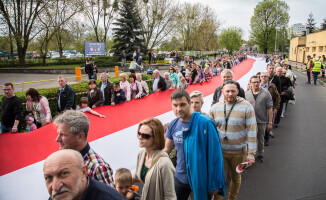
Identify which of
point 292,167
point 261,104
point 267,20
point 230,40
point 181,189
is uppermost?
point 267,20

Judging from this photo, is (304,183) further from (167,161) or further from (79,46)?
(79,46)

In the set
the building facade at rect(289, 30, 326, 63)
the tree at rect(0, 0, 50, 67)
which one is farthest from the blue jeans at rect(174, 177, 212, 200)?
the building facade at rect(289, 30, 326, 63)

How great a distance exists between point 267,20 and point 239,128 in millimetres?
76435

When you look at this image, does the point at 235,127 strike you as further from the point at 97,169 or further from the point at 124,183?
the point at 97,169

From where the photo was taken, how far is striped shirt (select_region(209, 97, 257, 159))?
3.41 m

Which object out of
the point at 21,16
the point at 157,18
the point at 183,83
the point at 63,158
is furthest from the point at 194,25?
the point at 63,158

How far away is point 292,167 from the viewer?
5270 mm

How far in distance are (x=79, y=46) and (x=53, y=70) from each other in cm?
2852

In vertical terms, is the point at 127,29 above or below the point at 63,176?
above

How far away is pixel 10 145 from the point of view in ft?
11.3

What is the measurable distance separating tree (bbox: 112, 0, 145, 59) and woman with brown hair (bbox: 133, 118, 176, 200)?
31249mm

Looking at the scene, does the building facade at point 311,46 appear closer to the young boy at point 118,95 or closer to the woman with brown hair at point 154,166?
the young boy at point 118,95

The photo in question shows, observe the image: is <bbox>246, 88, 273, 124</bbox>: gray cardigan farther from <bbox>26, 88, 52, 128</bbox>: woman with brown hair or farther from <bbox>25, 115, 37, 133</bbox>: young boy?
<bbox>25, 115, 37, 133</bbox>: young boy

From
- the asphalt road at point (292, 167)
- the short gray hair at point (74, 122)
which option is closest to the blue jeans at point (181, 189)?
the short gray hair at point (74, 122)
